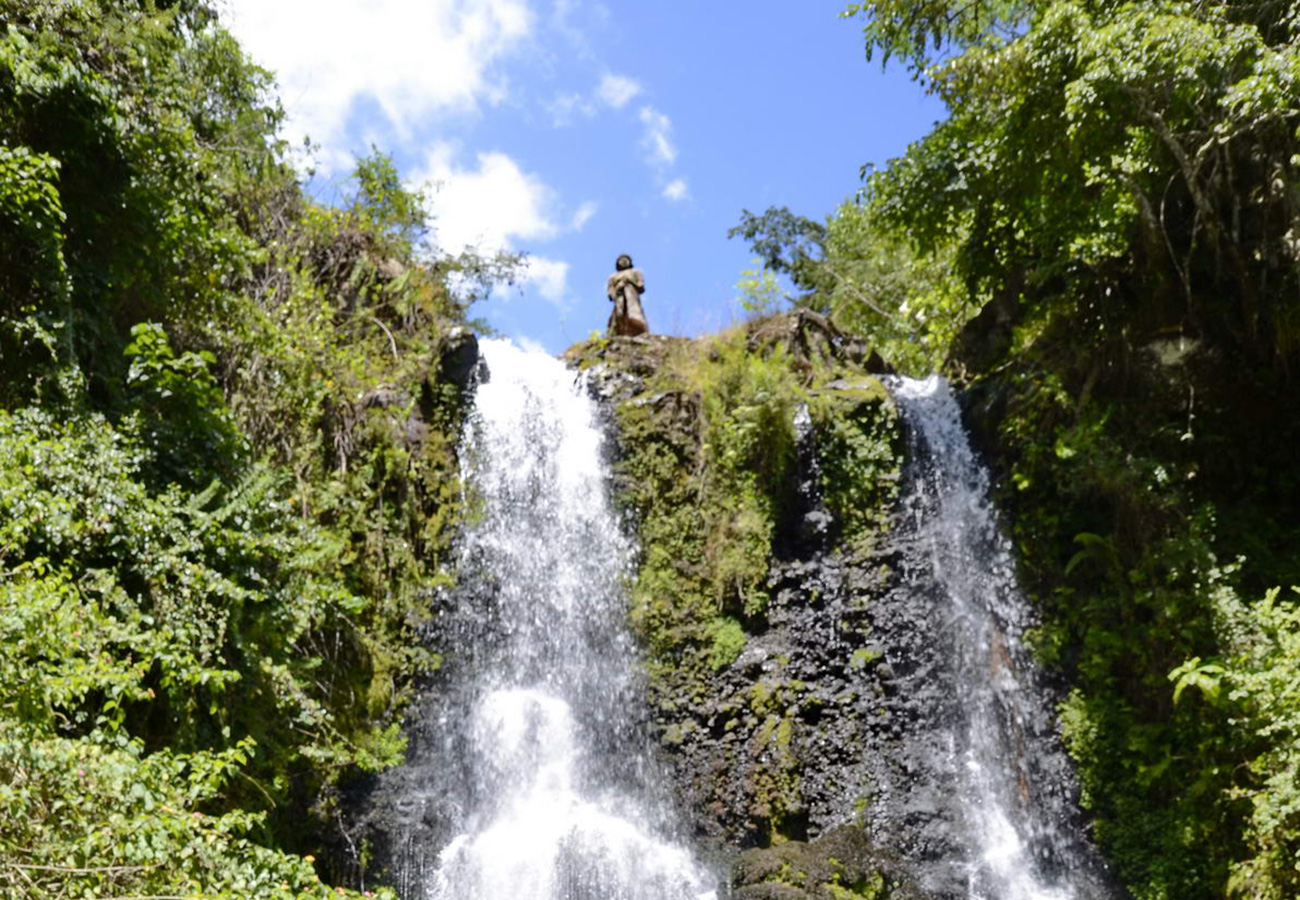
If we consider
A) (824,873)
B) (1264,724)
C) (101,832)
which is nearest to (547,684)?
(824,873)

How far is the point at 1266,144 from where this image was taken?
8750mm

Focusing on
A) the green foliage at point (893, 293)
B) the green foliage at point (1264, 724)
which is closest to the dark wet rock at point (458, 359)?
the green foliage at point (893, 293)

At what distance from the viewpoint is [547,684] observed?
9578 millimetres

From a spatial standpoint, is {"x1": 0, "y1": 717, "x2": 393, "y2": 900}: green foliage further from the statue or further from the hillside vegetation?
the statue

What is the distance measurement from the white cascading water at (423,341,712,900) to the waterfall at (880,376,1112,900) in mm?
1975

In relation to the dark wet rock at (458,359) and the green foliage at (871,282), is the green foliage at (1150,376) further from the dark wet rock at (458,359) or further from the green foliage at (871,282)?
the dark wet rock at (458,359)

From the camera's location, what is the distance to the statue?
14219 millimetres

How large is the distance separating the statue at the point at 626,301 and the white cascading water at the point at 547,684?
1.91 metres

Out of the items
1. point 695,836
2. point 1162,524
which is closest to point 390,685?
→ point 695,836

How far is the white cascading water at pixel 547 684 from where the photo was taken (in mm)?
7980

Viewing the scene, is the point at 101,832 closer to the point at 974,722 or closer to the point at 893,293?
the point at 974,722

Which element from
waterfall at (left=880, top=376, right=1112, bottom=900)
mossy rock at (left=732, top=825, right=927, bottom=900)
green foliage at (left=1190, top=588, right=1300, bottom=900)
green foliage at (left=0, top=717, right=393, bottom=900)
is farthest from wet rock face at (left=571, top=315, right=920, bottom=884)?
green foliage at (left=0, top=717, right=393, bottom=900)

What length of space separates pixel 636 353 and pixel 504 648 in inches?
172

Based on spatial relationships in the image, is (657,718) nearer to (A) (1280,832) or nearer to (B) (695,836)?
(B) (695,836)
